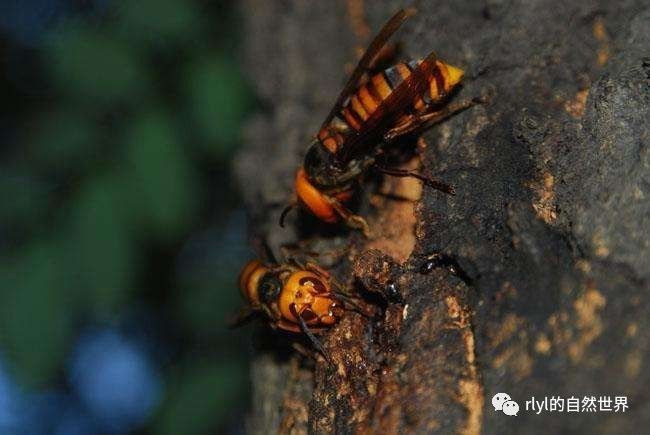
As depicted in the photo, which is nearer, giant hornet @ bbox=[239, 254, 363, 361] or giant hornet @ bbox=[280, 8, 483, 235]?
giant hornet @ bbox=[239, 254, 363, 361]

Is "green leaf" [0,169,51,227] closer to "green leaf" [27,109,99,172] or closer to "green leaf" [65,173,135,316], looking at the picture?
"green leaf" [27,109,99,172]

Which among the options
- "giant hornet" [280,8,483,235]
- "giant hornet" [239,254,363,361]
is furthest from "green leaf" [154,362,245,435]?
"giant hornet" [280,8,483,235]

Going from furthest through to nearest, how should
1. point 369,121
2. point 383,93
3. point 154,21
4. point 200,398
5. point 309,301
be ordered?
point 200,398, point 154,21, point 383,93, point 369,121, point 309,301

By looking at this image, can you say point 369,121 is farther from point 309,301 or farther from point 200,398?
point 200,398

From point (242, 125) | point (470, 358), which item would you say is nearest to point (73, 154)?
point (242, 125)

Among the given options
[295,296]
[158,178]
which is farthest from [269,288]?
[158,178]

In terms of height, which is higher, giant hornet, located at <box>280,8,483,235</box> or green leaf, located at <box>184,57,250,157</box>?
green leaf, located at <box>184,57,250,157</box>
